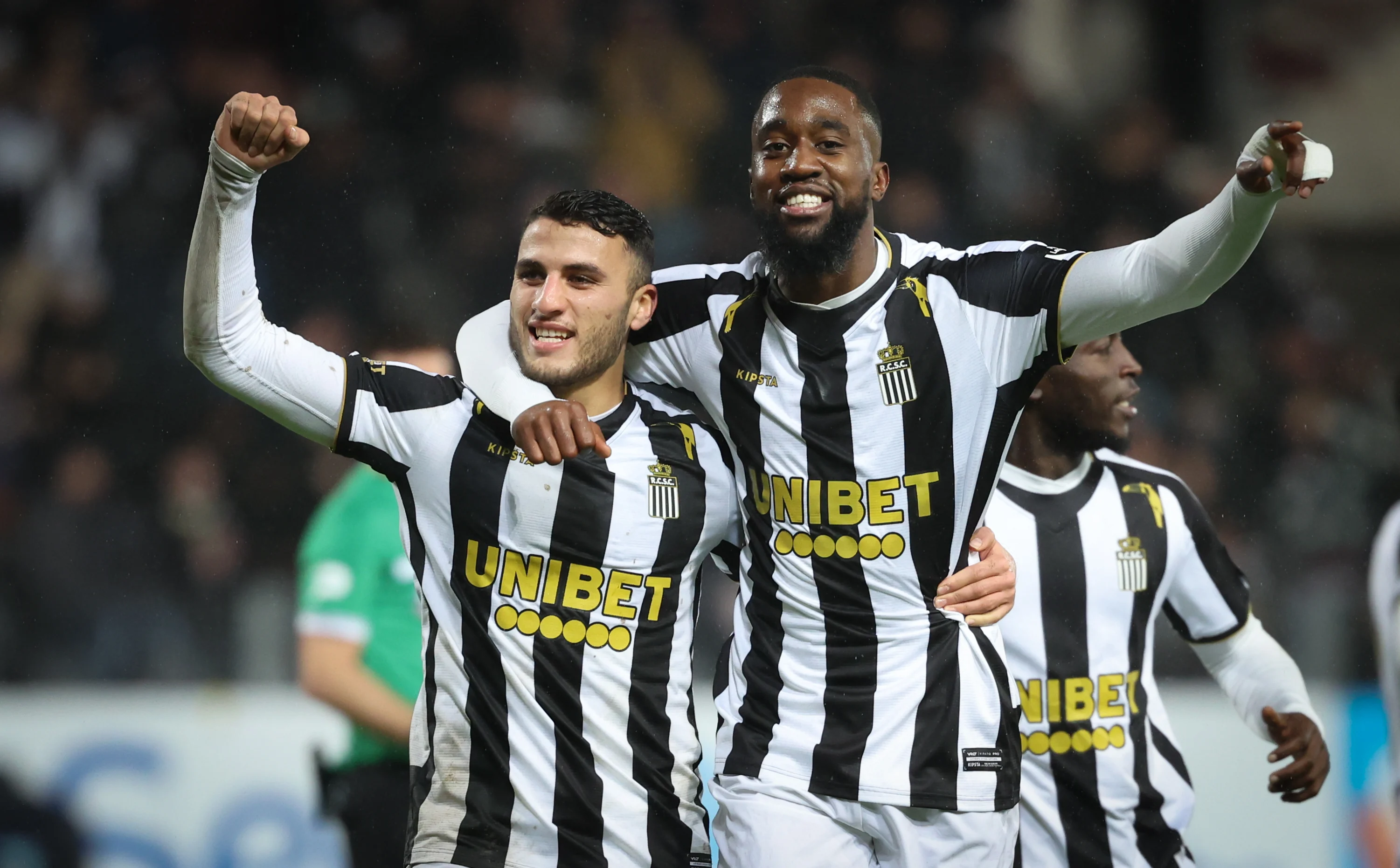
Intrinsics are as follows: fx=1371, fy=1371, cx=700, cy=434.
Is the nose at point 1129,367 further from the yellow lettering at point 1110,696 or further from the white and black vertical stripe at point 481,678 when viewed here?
the white and black vertical stripe at point 481,678

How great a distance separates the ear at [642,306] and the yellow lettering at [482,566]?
52 cm

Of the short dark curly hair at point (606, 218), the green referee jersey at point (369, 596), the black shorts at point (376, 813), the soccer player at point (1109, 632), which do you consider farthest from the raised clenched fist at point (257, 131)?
the black shorts at point (376, 813)

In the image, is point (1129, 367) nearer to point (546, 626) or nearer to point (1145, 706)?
point (1145, 706)

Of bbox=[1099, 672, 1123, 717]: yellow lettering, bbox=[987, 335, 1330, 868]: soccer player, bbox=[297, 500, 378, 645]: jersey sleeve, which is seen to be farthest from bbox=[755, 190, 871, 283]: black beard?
bbox=[297, 500, 378, 645]: jersey sleeve

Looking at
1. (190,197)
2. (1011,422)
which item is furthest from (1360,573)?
(190,197)

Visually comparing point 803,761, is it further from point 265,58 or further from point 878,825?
point 265,58

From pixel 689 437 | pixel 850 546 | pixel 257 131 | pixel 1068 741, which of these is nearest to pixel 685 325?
pixel 689 437

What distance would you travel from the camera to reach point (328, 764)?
3615 millimetres

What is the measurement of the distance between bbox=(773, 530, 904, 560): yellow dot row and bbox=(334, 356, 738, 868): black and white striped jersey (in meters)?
0.18

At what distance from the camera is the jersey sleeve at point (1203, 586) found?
10.6ft

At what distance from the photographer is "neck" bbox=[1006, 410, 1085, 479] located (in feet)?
10.6

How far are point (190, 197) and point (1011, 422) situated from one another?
16.7 ft

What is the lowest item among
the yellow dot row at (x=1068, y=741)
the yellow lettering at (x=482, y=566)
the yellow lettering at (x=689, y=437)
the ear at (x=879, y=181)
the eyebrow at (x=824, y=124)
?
the yellow dot row at (x=1068, y=741)

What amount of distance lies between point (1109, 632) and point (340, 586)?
6.20 feet
